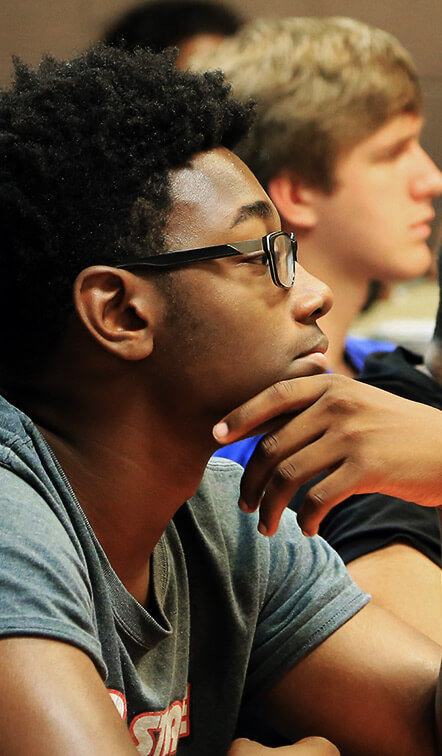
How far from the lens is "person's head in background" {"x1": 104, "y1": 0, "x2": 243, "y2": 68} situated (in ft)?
10.7

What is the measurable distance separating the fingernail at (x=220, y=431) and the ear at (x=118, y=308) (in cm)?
12

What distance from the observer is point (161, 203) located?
110 centimetres

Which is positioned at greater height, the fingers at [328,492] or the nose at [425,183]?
the nose at [425,183]

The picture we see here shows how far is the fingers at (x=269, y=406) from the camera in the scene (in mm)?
1086

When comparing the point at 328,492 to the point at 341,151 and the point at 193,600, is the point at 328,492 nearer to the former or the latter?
the point at 193,600

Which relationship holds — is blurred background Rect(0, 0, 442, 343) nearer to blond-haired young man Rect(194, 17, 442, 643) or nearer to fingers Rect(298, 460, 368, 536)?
blond-haired young man Rect(194, 17, 442, 643)

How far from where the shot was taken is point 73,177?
1.07 metres

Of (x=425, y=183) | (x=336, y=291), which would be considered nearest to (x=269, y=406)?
(x=336, y=291)

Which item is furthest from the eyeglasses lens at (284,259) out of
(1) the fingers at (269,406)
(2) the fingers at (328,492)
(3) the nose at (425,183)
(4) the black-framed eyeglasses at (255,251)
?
(3) the nose at (425,183)

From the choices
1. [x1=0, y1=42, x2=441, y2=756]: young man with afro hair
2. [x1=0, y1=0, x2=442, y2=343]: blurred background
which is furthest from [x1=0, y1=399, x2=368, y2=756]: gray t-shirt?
[x1=0, y1=0, x2=442, y2=343]: blurred background

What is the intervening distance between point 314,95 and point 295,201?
229mm

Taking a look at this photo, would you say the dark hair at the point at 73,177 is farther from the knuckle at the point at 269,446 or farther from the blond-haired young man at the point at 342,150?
the blond-haired young man at the point at 342,150

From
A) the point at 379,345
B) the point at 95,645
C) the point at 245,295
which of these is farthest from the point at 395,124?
the point at 95,645

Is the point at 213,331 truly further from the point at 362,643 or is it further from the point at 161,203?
the point at 362,643
